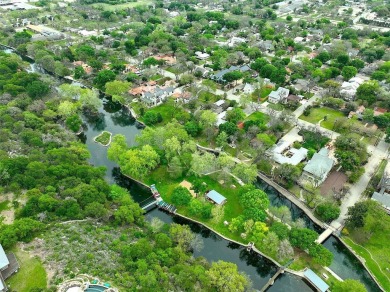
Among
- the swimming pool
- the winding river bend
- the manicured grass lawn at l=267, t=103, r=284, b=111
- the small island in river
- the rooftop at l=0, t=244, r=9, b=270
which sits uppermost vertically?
the rooftop at l=0, t=244, r=9, b=270

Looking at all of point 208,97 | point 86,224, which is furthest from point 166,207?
point 208,97

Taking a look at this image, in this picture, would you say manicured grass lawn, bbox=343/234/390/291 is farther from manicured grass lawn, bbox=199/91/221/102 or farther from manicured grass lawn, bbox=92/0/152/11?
manicured grass lawn, bbox=92/0/152/11

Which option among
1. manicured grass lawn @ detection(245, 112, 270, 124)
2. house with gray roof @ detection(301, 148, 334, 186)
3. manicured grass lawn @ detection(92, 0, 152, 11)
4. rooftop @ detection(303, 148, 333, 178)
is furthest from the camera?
manicured grass lawn @ detection(92, 0, 152, 11)

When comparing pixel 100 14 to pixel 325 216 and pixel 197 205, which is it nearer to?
pixel 197 205

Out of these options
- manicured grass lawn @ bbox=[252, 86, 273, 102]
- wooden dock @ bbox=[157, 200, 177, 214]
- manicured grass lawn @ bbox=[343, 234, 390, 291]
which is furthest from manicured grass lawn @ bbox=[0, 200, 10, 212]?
manicured grass lawn @ bbox=[252, 86, 273, 102]

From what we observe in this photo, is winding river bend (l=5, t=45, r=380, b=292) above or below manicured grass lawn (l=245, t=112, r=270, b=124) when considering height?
below

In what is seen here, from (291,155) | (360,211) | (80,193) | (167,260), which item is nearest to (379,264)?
(360,211)
